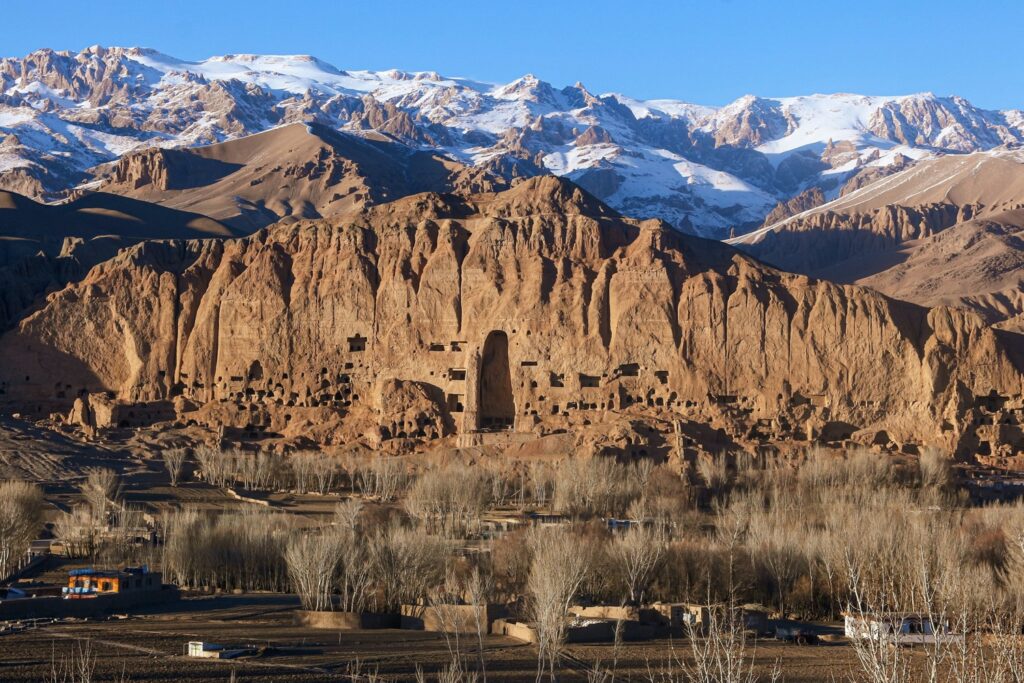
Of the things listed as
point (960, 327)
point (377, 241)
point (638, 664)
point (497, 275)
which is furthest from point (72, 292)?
point (638, 664)

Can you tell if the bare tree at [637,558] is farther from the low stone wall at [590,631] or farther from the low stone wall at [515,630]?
the low stone wall at [515,630]

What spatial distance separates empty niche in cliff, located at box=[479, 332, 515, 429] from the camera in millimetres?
85812

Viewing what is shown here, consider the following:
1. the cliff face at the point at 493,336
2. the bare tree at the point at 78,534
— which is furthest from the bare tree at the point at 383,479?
the bare tree at the point at 78,534

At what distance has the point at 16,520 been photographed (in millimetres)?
57938

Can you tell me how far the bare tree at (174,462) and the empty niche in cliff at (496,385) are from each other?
50.0 ft

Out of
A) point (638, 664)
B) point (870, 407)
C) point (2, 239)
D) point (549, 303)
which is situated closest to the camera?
point (638, 664)

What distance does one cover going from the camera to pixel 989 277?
16062cm

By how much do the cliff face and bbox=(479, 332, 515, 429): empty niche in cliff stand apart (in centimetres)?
12

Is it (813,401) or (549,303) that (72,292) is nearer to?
(549,303)

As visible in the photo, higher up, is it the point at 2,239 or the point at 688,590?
the point at 2,239

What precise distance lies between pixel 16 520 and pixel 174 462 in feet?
65.8

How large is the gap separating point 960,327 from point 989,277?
8072 cm

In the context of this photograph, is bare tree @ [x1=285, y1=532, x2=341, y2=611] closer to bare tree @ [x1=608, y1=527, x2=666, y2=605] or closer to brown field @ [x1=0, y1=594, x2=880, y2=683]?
brown field @ [x1=0, y1=594, x2=880, y2=683]

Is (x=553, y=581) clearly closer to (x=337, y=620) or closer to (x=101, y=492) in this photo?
(x=337, y=620)
